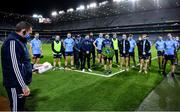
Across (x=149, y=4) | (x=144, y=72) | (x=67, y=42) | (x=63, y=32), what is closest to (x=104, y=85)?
(x=144, y=72)

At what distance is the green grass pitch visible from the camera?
24.7ft

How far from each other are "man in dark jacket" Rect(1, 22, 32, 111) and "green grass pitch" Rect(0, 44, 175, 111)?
9.75ft

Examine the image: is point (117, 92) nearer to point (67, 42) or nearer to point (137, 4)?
point (67, 42)

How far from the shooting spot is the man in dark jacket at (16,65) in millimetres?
4242

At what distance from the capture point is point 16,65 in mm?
4254

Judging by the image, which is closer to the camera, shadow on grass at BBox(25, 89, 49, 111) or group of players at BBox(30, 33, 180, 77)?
shadow on grass at BBox(25, 89, 49, 111)

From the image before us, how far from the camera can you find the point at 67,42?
1480 cm

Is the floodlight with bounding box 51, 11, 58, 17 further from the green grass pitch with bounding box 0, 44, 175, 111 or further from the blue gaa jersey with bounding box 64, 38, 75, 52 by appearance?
the green grass pitch with bounding box 0, 44, 175, 111

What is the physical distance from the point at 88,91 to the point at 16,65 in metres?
5.33

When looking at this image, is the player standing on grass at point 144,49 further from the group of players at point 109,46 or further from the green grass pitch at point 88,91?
the green grass pitch at point 88,91

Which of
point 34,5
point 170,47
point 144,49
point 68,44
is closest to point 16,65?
point 144,49

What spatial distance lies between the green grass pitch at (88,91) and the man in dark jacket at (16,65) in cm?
297

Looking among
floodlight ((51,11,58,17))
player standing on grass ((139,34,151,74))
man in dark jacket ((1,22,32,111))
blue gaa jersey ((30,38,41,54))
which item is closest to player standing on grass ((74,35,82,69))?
blue gaa jersey ((30,38,41,54))

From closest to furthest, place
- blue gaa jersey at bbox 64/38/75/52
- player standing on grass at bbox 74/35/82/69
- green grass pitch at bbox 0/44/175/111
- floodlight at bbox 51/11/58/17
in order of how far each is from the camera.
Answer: green grass pitch at bbox 0/44/175/111, player standing on grass at bbox 74/35/82/69, blue gaa jersey at bbox 64/38/75/52, floodlight at bbox 51/11/58/17
